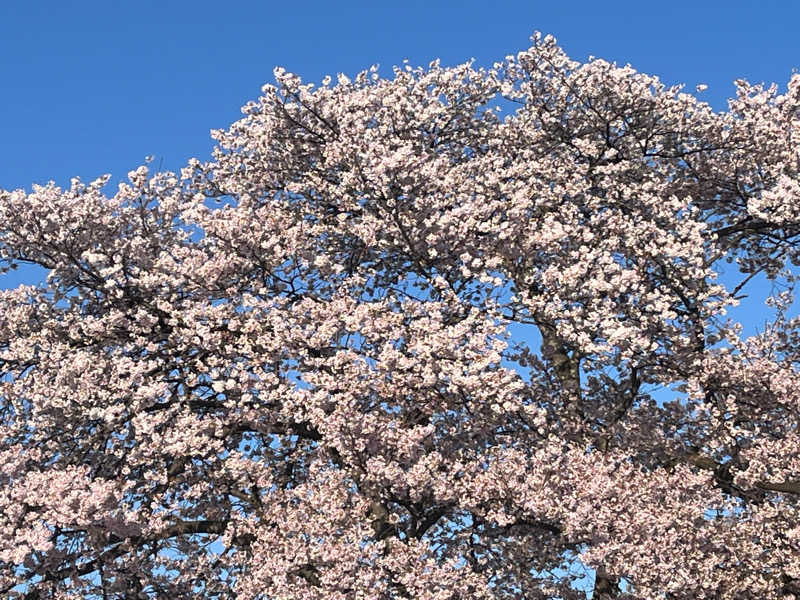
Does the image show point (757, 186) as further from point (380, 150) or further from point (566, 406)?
point (380, 150)

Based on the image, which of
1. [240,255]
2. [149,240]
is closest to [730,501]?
[240,255]

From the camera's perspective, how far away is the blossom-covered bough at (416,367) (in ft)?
45.5

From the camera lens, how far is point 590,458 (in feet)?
45.5

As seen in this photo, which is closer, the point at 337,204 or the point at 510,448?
the point at 510,448

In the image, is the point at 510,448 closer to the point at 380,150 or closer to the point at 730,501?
the point at 730,501

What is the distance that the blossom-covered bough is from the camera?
13.9m

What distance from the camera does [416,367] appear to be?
47.1 ft

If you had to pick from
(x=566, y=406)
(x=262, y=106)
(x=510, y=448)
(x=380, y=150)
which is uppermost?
(x=262, y=106)

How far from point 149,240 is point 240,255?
2166 mm

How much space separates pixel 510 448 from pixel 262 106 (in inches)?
385

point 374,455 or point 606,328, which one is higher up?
point 606,328

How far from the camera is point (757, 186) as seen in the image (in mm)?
18438

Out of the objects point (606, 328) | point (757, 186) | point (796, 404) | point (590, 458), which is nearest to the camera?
point (590, 458)

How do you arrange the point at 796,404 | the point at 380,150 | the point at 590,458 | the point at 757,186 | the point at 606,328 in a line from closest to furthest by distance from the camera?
the point at 590,458 < the point at 606,328 < the point at 380,150 < the point at 796,404 < the point at 757,186
